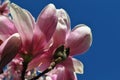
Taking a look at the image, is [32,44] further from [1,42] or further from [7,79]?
[7,79]

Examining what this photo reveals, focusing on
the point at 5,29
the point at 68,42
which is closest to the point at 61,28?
the point at 68,42

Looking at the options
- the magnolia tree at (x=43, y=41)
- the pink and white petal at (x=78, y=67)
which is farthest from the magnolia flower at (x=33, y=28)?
the pink and white petal at (x=78, y=67)

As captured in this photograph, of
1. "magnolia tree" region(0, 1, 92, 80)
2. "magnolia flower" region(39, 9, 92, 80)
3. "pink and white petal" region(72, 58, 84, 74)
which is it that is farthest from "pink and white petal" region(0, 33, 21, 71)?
"pink and white petal" region(72, 58, 84, 74)

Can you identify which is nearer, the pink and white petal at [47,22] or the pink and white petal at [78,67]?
the pink and white petal at [47,22]

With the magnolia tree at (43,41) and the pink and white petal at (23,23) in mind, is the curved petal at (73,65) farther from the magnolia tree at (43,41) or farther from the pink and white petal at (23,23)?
the pink and white petal at (23,23)

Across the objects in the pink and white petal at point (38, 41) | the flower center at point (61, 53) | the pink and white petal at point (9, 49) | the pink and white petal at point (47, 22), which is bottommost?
the pink and white petal at point (9, 49)

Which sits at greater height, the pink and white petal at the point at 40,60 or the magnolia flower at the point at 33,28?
the magnolia flower at the point at 33,28

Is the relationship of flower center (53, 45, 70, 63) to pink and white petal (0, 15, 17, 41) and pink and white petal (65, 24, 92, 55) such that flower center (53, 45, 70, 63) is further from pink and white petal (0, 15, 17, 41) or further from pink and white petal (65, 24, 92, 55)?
pink and white petal (0, 15, 17, 41)
